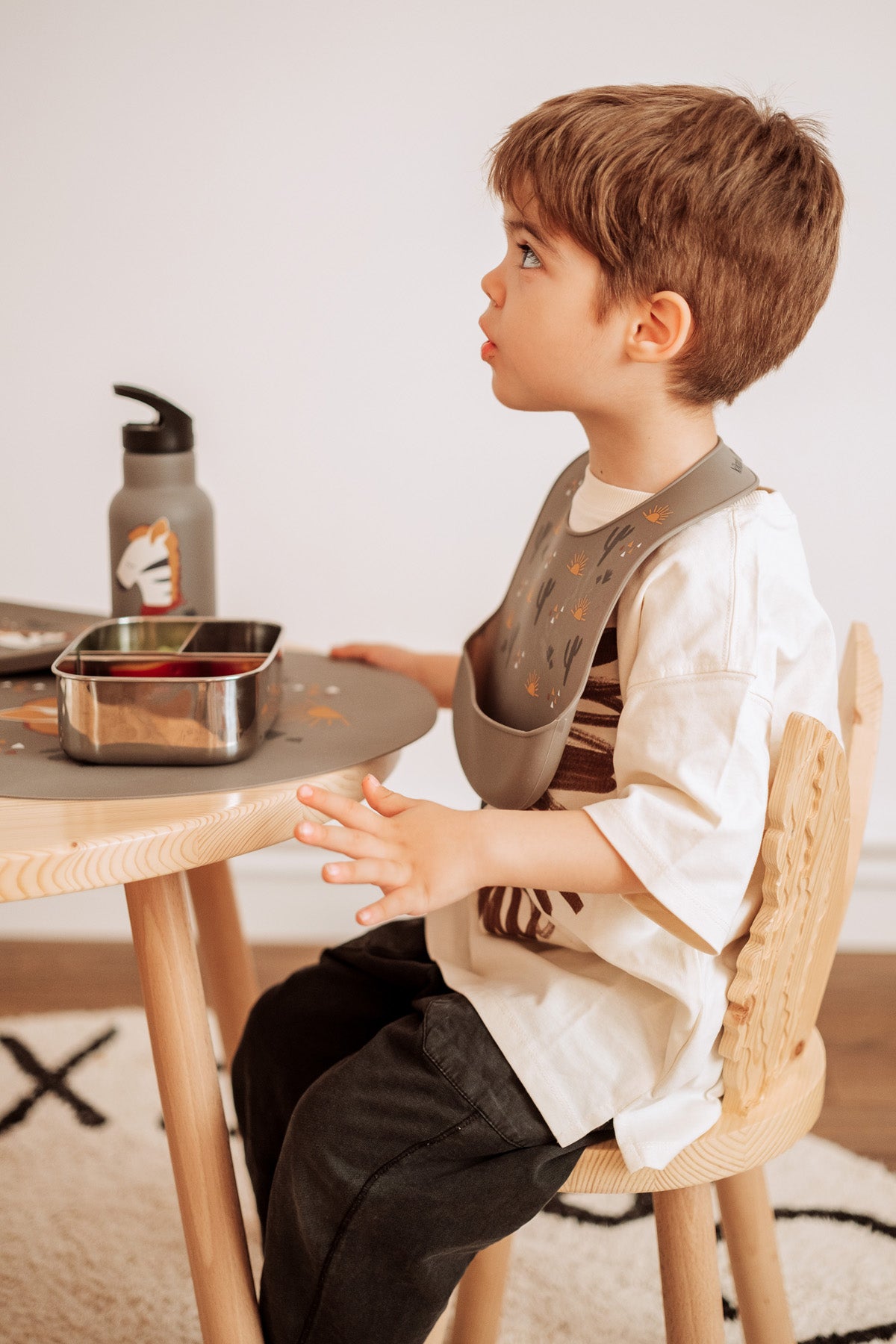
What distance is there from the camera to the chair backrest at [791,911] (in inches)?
27.5

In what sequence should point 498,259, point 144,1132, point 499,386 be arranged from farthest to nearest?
point 498,259 → point 144,1132 → point 499,386

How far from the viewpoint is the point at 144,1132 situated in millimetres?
1314

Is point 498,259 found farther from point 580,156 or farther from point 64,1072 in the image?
point 64,1072

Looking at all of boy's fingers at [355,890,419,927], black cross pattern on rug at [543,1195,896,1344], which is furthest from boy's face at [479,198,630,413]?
black cross pattern on rug at [543,1195,896,1344]

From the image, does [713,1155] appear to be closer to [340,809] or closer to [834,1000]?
[340,809]

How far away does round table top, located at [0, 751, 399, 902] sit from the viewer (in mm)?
622

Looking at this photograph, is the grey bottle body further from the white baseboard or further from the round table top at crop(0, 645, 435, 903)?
the white baseboard

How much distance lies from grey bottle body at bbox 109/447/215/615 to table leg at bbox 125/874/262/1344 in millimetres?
256

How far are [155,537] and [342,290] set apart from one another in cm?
75

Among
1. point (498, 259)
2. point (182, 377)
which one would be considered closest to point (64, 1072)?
point (182, 377)

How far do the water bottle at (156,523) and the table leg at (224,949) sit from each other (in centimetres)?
29

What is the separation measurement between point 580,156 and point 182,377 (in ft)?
3.18

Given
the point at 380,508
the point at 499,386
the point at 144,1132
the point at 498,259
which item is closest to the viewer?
the point at 499,386

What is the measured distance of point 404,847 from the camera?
0.68 metres
